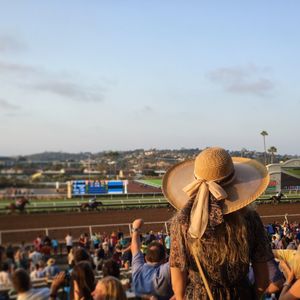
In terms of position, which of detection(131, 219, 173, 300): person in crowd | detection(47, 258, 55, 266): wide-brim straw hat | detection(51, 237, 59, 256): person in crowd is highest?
detection(51, 237, 59, 256): person in crowd

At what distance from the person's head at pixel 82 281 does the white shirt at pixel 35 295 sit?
7.9 inches

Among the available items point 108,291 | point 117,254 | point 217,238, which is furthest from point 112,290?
point 117,254

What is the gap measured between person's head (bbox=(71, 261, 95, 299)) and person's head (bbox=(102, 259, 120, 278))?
0.29 metres

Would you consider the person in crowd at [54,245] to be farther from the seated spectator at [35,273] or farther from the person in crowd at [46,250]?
the seated spectator at [35,273]

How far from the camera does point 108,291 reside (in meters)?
2.93

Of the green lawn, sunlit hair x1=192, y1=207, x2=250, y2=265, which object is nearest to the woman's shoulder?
sunlit hair x1=192, y1=207, x2=250, y2=265

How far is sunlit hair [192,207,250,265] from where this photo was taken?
248cm

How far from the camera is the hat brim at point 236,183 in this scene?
260cm

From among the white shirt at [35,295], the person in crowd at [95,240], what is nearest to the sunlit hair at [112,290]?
the white shirt at [35,295]

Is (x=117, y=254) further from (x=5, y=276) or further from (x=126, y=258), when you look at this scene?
(x=5, y=276)

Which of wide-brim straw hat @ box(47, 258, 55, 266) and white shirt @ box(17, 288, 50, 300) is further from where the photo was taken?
wide-brim straw hat @ box(47, 258, 55, 266)

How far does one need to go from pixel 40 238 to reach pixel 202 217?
4.20 ft

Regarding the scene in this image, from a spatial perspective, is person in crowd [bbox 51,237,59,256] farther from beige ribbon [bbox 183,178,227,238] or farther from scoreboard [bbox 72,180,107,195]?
beige ribbon [bbox 183,178,227,238]

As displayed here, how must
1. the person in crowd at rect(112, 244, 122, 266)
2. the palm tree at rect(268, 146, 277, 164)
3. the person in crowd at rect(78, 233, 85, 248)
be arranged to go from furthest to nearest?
1. the palm tree at rect(268, 146, 277, 164)
2. the person in crowd at rect(112, 244, 122, 266)
3. the person in crowd at rect(78, 233, 85, 248)
